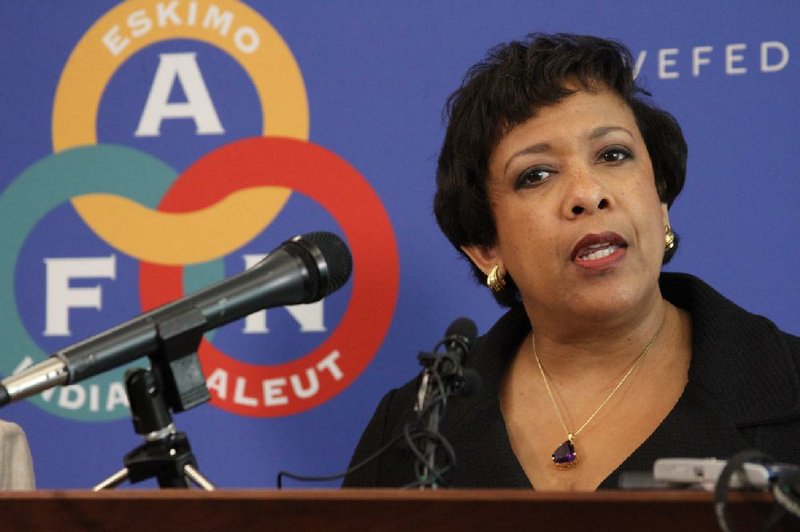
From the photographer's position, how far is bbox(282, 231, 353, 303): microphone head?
129cm

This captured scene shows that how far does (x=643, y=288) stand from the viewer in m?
1.77

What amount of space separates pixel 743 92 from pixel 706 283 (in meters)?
0.34

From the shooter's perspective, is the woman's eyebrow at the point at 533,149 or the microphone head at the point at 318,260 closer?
the microphone head at the point at 318,260

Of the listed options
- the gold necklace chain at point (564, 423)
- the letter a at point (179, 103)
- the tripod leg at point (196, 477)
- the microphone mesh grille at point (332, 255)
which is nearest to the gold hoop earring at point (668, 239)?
the gold necklace chain at point (564, 423)

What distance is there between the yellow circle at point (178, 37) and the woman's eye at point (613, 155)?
652 mm

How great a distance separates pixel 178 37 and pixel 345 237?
0.53 metres

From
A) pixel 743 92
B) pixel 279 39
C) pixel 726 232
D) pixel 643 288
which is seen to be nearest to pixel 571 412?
pixel 643 288

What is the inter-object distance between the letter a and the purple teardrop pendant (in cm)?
93

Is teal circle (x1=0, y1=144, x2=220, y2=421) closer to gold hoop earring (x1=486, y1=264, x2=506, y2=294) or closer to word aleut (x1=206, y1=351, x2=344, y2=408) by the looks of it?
word aleut (x1=206, y1=351, x2=344, y2=408)

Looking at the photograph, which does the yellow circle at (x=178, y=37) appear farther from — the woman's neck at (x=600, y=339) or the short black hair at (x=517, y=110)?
the woman's neck at (x=600, y=339)

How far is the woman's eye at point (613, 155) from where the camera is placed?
184cm

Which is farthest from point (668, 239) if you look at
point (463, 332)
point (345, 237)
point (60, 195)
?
point (60, 195)
